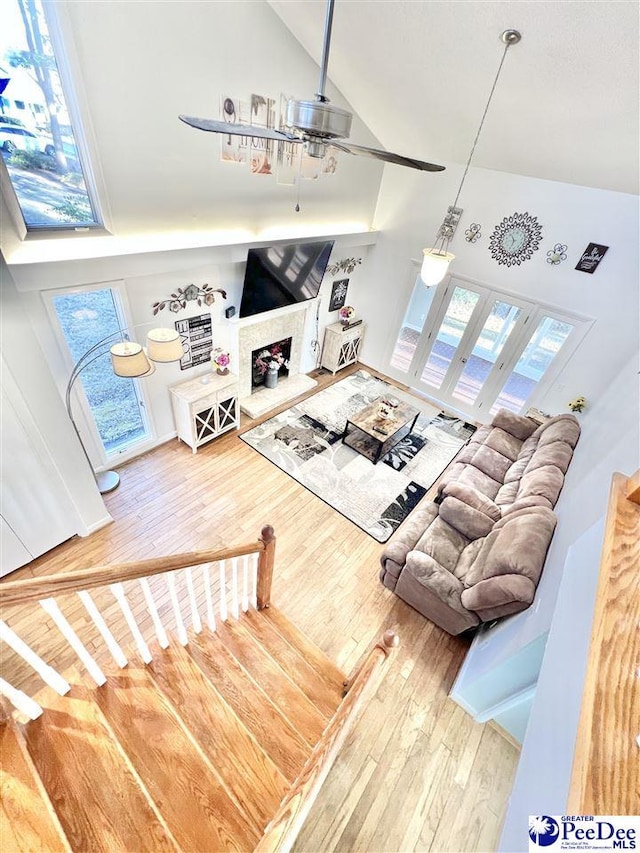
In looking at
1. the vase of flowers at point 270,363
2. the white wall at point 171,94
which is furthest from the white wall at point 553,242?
the vase of flowers at point 270,363

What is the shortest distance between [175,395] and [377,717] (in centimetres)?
369

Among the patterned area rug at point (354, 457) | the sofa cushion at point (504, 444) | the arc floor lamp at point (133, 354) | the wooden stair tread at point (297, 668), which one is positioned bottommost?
the patterned area rug at point (354, 457)

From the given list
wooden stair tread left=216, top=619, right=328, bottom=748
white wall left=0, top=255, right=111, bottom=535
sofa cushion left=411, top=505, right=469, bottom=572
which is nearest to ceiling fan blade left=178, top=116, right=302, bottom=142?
white wall left=0, top=255, right=111, bottom=535

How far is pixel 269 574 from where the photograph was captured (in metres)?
2.57

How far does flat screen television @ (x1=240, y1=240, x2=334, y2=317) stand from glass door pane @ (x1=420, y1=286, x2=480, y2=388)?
6.88 feet

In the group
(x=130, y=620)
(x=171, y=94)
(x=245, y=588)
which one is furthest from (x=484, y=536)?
(x=171, y=94)

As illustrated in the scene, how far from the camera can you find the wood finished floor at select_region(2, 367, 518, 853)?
2287 millimetres

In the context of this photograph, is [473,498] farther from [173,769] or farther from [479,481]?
[173,769]

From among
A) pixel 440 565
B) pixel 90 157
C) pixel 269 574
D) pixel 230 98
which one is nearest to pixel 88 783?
pixel 269 574

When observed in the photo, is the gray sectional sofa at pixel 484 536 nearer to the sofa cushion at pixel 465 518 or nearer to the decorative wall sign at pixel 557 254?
the sofa cushion at pixel 465 518

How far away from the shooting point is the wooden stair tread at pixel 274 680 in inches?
78.2

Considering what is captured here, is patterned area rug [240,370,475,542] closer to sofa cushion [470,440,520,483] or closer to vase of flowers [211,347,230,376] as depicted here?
sofa cushion [470,440,520,483]

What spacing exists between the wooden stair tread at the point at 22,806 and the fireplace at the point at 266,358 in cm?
455

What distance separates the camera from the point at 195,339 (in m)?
4.29
